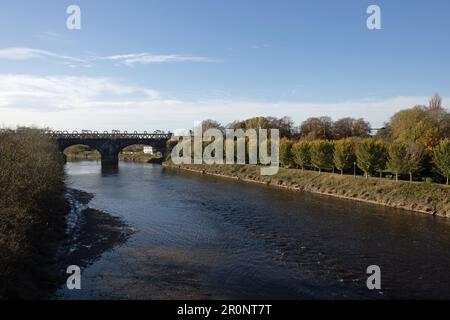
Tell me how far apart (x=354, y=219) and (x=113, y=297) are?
89.0ft

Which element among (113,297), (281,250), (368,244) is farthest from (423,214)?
(113,297)

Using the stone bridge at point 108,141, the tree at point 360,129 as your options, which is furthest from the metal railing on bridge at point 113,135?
the tree at point 360,129

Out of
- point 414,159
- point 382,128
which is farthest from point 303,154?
point 382,128

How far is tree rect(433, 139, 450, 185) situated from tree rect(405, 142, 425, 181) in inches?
92.1

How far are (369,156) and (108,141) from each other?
269ft

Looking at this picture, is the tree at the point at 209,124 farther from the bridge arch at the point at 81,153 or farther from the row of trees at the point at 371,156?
the row of trees at the point at 371,156

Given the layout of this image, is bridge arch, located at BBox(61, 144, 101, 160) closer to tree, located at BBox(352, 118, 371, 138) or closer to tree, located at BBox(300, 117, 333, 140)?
tree, located at BBox(300, 117, 333, 140)

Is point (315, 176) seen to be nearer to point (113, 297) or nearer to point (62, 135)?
point (113, 297)

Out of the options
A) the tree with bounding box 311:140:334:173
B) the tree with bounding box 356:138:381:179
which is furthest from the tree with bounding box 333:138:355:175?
the tree with bounding box 356:138:381:179

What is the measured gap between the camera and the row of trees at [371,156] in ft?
168

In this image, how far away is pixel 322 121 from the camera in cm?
11912

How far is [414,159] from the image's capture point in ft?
174

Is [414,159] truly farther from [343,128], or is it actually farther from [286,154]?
[343,128]

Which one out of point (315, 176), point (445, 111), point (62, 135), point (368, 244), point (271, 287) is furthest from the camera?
point (62, 135)
